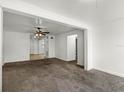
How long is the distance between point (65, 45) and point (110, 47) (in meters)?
3.36

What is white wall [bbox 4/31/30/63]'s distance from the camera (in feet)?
17.9

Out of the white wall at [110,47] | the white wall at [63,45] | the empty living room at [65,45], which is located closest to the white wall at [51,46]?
the empty living room at [65,45]

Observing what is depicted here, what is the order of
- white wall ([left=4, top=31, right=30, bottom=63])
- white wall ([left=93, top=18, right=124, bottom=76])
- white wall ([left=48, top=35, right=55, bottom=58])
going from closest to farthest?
1. white wall ([left=93, top=18, right=124, bottom=76])
2. white wall ([left=4, top=31, right=30, bottom=63])
3. white wall ([left=48, top=35, right=55, bottom=58])

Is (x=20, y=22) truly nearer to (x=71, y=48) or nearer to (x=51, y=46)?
(x=71, y=48)

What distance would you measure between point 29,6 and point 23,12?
0.25m

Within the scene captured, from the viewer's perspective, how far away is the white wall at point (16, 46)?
545cm

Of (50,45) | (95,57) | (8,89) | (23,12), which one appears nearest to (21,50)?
(50,45)

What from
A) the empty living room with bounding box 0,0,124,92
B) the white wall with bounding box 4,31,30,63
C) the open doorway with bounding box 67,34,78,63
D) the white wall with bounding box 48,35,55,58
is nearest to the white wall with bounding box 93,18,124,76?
the empty living room with bounding box 0,0,124,92

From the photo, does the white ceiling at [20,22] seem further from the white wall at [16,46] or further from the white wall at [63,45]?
the white wall at [16,46]

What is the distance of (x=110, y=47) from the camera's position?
3.43 m

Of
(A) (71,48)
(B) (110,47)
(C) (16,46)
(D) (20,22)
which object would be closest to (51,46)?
(A) (71,48)

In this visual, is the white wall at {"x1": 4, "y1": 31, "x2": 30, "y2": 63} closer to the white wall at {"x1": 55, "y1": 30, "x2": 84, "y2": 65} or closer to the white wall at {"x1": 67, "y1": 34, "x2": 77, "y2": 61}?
the white wall at {"x1": 55, "y1": 30, "x2": 84, "y2": 65}

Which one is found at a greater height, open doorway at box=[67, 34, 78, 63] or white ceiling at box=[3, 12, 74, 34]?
white ceiling at box=[3, 12, 74, 34]

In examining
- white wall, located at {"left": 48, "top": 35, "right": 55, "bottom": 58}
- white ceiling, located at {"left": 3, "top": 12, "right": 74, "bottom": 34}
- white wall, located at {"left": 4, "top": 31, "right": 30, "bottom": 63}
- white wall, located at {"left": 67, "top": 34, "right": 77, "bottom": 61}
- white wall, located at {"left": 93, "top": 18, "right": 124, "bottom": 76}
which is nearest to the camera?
white ceiling, located at {"left": 3, "top": 12, "right": 74, "bottom": 34}
